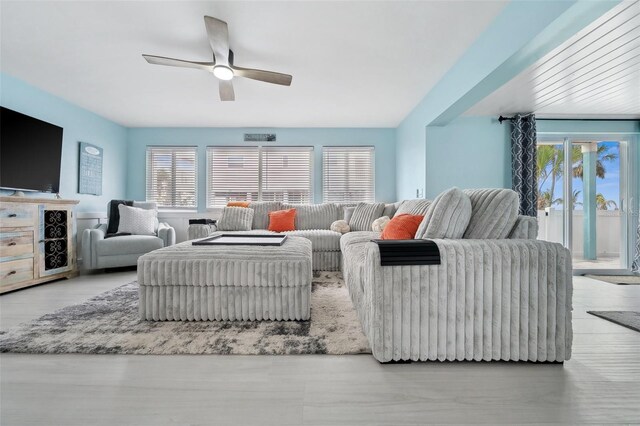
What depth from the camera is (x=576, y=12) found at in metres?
1.67

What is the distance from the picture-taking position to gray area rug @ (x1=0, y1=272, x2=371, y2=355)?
166 cm

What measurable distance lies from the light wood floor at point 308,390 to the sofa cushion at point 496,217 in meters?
0.71

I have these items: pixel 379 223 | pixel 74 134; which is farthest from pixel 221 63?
pixel 74 134

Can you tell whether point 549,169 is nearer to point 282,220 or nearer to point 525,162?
point 525,162

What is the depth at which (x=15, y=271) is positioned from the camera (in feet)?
9.57

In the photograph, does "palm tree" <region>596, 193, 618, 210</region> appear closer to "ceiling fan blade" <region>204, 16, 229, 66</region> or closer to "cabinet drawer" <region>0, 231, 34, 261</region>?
"ceiling fan blade" <region>204, 16, 229, 66</region>

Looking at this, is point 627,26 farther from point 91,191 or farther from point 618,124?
point 91,191

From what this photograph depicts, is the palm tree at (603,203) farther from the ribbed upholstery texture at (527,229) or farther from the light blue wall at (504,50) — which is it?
the ribbed upholstery texture at (527,229)

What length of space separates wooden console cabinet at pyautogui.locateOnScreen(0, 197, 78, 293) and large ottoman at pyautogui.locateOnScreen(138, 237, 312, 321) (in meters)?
2.00

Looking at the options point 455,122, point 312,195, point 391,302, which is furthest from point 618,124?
point 391,302

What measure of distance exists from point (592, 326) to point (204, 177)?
5.48m

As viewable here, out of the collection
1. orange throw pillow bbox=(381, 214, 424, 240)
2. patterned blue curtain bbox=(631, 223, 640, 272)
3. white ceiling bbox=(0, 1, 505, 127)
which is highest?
white ceiling bbox=(0, 1, 505, 127)

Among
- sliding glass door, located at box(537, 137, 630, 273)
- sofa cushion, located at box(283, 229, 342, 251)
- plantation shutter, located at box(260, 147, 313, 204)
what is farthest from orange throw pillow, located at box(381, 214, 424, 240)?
sliding glass door, located at box(537, 137, 630, 273)

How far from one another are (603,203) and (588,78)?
8.07ft
